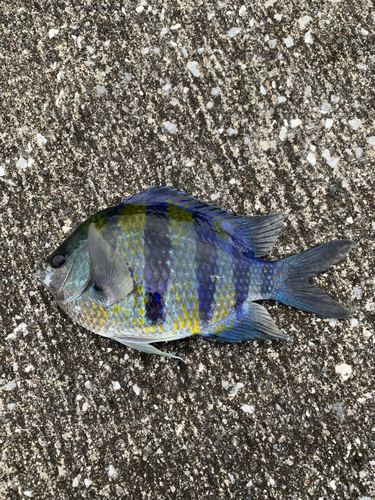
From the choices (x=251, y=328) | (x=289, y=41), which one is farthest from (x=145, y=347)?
(x=289, y=41)

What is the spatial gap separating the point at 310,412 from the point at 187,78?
1.75m

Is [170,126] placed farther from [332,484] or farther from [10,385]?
[332,484]

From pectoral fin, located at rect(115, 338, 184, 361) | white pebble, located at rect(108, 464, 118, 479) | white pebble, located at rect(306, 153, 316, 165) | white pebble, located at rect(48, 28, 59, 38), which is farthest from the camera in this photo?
white pebble, located at rect(48, 28, 59, 38)

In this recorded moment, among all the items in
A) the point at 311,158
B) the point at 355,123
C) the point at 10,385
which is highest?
the point at 355,123

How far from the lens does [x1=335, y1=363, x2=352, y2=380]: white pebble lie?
1.90m

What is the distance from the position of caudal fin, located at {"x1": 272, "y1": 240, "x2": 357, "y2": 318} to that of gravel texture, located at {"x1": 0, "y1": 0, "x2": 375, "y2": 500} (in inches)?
4.6

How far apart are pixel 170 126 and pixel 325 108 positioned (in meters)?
0.79

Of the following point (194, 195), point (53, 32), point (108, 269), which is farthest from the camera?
point (53, 32)

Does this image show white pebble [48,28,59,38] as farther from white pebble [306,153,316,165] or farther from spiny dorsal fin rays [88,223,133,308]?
white pebble [306,153,316,165]

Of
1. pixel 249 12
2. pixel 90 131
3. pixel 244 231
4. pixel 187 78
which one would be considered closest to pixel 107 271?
pixel 244 231

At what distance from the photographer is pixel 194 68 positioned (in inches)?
82.8

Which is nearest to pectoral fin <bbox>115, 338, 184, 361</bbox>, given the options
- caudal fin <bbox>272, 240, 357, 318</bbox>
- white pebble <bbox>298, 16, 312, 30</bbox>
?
caudal fin <bbox>272, 240, 357, 318</bbox>

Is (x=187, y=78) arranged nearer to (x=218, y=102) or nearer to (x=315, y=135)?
(x=218, y=102)

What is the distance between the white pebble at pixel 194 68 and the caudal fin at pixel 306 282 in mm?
1064
